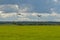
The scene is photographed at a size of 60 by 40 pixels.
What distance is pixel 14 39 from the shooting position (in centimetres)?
3131

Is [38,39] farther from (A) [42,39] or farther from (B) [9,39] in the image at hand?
(B) [9,39]

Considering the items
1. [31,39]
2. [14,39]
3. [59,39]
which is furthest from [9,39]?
[59,39]

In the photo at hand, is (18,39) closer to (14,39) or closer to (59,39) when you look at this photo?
(14,39)

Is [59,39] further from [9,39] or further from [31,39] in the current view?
[9,39]

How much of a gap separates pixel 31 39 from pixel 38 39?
3.26ft

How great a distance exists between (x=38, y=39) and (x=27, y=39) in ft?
5.09

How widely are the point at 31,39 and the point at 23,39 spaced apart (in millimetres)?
1154

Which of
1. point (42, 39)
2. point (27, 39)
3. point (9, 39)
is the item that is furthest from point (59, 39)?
point (9, 39)

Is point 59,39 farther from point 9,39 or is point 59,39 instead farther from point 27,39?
point 9,39

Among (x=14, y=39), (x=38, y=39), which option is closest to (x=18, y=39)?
(x=14, y=39)

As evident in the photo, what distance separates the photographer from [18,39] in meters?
31.6

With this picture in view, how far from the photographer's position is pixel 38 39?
31.3m

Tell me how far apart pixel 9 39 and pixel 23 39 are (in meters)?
1.96

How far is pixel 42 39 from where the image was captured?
104 feet
